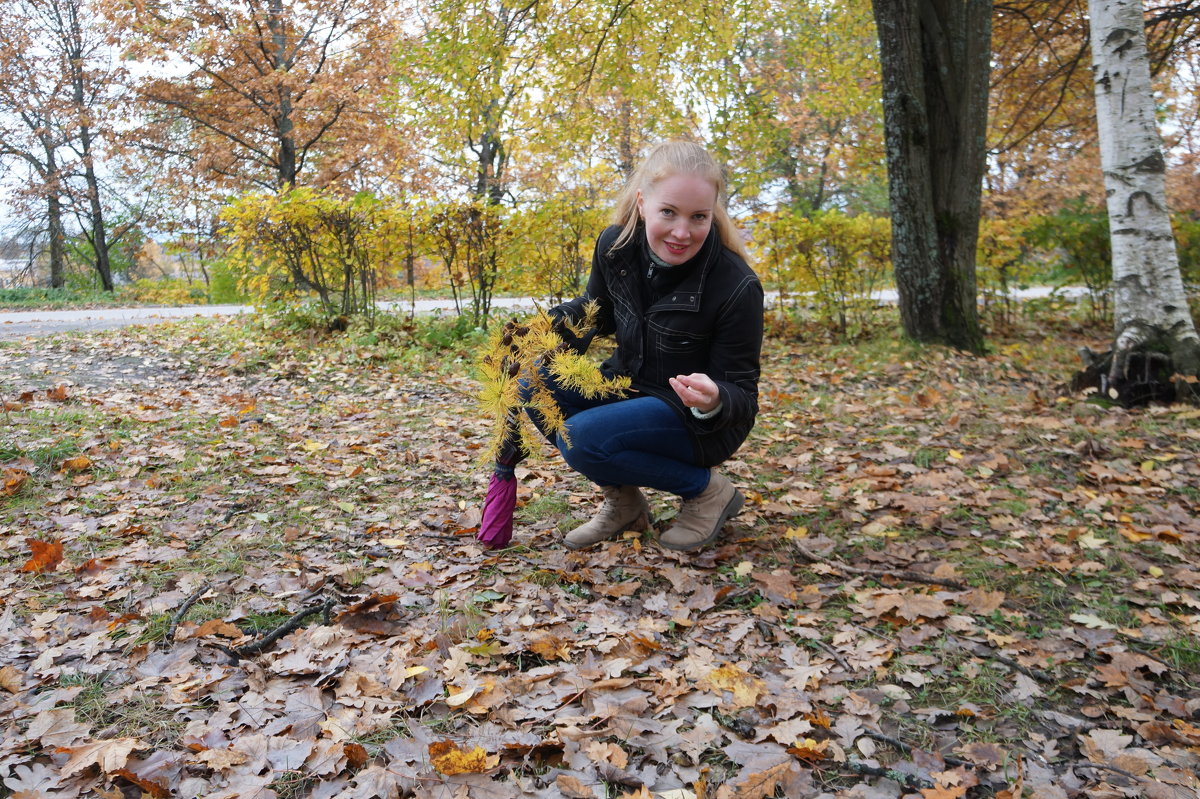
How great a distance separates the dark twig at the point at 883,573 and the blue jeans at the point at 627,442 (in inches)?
19.7

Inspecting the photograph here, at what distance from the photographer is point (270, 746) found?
6.00 ft

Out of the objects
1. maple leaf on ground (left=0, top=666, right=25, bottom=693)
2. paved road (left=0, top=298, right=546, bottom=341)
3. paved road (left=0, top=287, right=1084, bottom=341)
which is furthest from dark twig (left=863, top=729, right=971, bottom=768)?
paved road (left=0, top=298, right=546, bottom=341)

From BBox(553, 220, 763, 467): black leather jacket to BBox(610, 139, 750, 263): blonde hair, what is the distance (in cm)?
5

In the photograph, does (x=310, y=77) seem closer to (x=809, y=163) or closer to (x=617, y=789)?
(x=809, y=163)

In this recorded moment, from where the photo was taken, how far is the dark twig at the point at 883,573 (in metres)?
2.68

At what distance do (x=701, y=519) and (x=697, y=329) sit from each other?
0.81m

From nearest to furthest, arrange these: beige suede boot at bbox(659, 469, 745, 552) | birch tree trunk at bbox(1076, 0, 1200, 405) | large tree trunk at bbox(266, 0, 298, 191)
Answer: beige suede boot at bbox(659, 469, 745, 552)
birch tree trunk at bbox(1076, 0, 1200, 405)
large tree trunk at bbox(266, 0, 298, 191)

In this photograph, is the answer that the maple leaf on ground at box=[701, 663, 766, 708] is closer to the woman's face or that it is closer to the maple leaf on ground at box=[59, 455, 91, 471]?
the woman's face

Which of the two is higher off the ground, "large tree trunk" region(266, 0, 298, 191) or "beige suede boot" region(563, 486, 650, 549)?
"large tree trunk" region(266, 0, 298, 191)

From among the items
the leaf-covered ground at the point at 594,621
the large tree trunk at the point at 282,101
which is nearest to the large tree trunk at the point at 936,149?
the leaf-covered ground at the point at 594,621

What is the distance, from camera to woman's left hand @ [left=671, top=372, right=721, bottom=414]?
2469 millimetres

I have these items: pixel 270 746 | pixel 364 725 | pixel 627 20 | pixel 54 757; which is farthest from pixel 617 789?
pixel 627 20

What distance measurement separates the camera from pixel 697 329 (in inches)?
107

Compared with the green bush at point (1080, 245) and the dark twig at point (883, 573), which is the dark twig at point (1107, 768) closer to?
the dark twig at point (883, 573)
